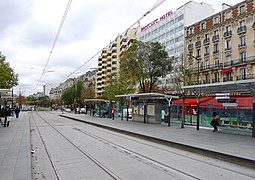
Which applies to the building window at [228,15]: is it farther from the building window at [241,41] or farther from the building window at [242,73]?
the building window at [242,73]

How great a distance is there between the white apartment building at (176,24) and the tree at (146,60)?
110 ft

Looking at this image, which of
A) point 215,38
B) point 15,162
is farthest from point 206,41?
point 15,162

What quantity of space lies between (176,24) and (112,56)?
39.2m

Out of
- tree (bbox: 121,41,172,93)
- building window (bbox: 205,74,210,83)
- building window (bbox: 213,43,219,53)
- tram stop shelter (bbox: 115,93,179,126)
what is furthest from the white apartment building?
tram stop shelter (bbox: 115,93,179,126)

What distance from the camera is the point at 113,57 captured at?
10075cm

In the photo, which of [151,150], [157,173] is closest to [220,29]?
[151,150]

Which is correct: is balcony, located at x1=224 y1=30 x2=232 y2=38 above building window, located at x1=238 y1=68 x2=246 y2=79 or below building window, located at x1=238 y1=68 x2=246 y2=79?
above

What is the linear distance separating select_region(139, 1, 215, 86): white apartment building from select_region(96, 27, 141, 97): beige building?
13.9 m

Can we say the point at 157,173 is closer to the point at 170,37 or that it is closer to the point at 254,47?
the point at 254,47

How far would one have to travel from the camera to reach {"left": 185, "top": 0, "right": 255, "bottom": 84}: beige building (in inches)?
1735

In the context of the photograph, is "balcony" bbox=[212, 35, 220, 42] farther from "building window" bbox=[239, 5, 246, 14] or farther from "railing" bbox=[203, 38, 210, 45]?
"building window" bbox=[239, 5, 246, 14]

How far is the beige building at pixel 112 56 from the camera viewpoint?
91.8 metres

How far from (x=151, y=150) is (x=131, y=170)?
3614 millimetres

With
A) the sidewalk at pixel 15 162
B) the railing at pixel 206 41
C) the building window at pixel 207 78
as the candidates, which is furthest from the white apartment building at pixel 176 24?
the sidewalk at pixel 15 162
